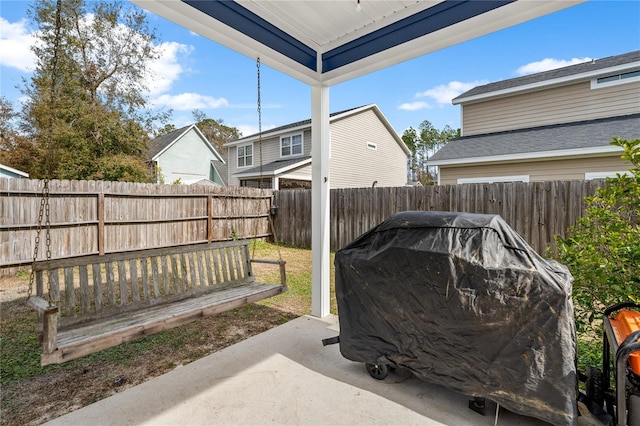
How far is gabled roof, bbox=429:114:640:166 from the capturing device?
24.3 feet

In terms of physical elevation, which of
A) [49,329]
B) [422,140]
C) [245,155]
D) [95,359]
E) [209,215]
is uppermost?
[422,140]

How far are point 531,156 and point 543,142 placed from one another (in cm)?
69

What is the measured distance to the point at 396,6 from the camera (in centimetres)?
284

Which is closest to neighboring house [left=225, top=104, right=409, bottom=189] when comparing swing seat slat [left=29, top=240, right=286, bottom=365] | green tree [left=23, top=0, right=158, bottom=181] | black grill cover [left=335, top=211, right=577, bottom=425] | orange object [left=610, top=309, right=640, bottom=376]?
green tree [left=23, top=0, right=158, bottom=181]

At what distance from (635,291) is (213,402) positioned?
2.89m

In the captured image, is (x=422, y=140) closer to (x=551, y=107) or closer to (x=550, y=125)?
(x=551, y=107)

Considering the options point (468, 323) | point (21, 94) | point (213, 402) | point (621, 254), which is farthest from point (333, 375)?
point (21, 94)

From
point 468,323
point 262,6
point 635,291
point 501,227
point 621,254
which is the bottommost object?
point 468,323

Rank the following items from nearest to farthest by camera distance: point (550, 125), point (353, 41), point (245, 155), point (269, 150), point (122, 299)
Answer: point (122, 299)
point (353, 41)
point (550, 125)
point (269, 150)
point (245, 155)

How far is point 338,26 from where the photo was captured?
3174 mm

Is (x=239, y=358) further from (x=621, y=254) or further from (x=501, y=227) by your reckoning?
(x=621, y=254)

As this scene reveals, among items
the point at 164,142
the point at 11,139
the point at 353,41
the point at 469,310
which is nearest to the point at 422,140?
the point at 164,142

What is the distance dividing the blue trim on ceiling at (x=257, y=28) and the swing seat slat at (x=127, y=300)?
229 centimetres

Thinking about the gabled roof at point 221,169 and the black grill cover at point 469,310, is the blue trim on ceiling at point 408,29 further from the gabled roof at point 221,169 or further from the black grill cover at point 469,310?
the gabled roof at point 221,169
